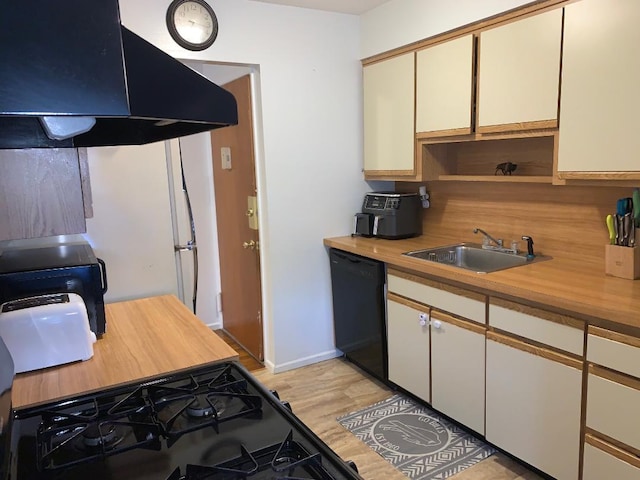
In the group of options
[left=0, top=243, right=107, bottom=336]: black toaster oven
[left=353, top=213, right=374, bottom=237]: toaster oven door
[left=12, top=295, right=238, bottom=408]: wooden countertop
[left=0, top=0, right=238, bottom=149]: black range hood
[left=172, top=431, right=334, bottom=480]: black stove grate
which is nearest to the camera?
[left=0, top=0, right=238, bottom=149]: black range hood

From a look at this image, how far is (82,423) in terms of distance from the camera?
1.20 metres

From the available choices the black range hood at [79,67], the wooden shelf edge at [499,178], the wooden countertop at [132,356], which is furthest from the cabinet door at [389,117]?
the black range hood at [79,67]

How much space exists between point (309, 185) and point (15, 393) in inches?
87.0

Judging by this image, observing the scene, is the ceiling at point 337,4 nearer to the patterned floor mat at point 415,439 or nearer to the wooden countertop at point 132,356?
the wooden countertop at point 132,356

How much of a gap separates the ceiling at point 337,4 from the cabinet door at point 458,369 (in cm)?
195

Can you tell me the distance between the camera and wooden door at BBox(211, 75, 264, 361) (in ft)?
11.1

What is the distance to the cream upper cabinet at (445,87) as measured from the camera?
259 cm

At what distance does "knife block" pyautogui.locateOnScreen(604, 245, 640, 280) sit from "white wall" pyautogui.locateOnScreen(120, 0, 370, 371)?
172cm

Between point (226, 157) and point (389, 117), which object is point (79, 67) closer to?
point (389, 117)

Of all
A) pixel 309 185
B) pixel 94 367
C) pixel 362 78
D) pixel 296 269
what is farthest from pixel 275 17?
pixel 94 367

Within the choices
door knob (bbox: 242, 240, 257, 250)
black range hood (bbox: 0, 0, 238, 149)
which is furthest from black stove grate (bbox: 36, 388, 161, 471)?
door knob (bbox: 242, 240, 257, 250)

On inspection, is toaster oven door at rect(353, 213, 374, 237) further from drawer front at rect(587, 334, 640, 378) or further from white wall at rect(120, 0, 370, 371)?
drawer front at rect(587, 334, 640, 378)

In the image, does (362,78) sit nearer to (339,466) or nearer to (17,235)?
(17,235)

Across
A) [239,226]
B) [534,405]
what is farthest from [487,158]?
[239,226]
